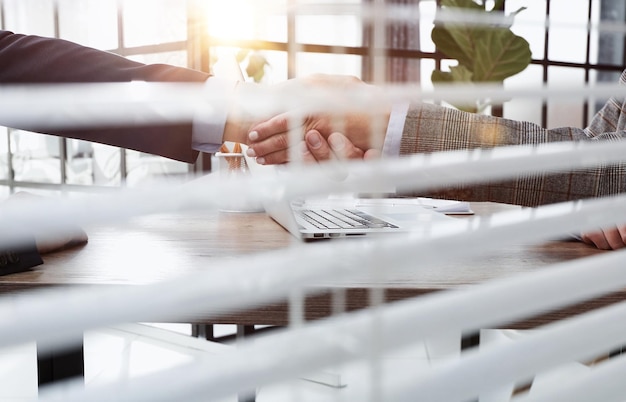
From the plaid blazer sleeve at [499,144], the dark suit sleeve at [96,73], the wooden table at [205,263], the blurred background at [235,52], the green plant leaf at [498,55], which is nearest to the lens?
the wooden table at [205,263]

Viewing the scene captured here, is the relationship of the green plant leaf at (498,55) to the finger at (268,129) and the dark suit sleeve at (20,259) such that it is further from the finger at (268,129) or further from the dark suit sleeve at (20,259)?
the dark suit sleeve at (20,259)

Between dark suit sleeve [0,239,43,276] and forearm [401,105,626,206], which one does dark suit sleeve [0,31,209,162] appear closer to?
dark suit sleeve [0,239,43,276]

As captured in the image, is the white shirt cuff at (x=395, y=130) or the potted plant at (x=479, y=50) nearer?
the white shirt cuff at (x=395, y=130)

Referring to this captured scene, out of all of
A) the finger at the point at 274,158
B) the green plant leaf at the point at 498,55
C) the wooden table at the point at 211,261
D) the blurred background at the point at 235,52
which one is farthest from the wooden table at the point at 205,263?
the green plant leaf at the point at 498,55

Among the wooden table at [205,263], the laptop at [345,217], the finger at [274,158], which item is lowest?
the wooden table at [205,263]

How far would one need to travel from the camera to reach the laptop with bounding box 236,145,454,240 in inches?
38.0

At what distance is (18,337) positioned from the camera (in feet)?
0.70

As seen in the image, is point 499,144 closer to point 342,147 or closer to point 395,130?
point 395,130

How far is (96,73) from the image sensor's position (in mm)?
1094

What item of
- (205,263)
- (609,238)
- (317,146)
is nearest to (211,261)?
(205,263)

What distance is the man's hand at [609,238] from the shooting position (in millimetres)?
951

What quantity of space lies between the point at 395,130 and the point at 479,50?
1.98m

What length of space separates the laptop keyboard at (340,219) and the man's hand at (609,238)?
305 mm

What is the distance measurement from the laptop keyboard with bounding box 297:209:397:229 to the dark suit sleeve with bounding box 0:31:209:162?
23cm
